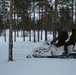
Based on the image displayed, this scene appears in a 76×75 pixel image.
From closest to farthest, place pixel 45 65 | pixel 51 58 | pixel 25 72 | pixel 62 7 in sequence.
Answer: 1. pixel 25 72
2. pixel 45 65
3. pixel 51 58
4. pixel 62 7

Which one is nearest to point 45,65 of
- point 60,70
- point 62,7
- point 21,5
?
point 60,70

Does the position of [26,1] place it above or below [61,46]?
above

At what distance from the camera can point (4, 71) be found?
10180mm

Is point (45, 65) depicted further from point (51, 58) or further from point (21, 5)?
point (21, 5)

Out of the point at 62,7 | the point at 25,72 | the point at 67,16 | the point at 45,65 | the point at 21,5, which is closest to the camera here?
the point at 25,72

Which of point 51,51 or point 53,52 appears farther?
point 51,51

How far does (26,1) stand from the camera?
37.0 meters

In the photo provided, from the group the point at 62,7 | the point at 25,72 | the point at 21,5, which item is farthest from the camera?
the point at 62,7

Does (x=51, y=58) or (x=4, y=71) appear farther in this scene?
(x=51, y=58)

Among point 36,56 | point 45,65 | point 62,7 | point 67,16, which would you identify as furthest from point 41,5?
point 45,65

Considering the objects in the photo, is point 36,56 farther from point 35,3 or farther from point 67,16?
point 67,16

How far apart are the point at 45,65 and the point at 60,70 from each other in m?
1.46

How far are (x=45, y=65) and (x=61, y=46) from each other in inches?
121

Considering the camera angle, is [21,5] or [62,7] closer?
[21,5]
